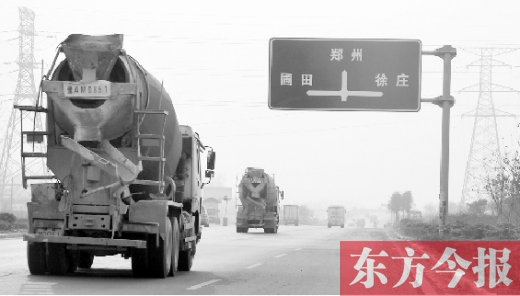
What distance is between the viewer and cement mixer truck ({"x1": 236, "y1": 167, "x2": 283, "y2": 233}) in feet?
167

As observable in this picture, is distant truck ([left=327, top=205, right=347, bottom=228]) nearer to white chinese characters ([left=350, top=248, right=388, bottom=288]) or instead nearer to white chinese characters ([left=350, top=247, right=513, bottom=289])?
white chinese characters ([left=350, top=247, right=513, bottom=289])

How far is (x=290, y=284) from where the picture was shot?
15273mm

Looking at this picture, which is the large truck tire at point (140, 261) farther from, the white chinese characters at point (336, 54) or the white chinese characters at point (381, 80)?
the white chinese characters at point (381, 80)

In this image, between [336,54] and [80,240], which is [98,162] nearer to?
[80,240]

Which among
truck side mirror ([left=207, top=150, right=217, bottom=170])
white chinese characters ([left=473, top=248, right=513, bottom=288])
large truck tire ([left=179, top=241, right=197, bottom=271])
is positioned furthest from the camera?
truck side mirror ([left=207, top=150, right=217, bottom=170])

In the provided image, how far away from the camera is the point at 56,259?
1588 cm

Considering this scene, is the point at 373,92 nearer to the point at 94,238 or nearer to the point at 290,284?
the point at 290,284

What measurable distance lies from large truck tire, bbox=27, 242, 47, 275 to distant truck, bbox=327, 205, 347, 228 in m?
88.5

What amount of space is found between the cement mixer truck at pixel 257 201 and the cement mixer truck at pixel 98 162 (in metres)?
35.0

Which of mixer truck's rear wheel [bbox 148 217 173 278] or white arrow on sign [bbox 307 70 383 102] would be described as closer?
mixer truck's rear wheel [bbox 148 217 173 278]

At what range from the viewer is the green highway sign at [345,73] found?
1938 cm

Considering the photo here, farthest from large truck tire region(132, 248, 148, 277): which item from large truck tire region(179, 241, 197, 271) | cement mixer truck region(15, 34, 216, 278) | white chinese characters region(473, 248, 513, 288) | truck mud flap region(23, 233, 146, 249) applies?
white chinese characters region(473, 248, 513, 288)

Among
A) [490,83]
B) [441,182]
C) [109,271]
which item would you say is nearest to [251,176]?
[490,83]

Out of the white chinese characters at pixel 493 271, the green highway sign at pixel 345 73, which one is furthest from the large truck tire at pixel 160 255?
the white chinese characters at pixel 493 271
